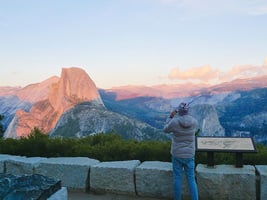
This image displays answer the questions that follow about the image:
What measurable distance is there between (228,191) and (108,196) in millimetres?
2117

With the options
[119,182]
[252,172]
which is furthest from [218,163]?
[119,182]

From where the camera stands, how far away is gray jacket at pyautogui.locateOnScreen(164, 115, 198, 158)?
5.93 metres

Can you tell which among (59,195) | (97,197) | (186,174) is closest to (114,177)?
(97,197)

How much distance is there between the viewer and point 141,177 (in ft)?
21.9

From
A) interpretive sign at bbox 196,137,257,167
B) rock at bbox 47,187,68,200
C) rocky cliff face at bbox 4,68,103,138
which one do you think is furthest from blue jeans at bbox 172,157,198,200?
rocky cliff face at bbox 4,68,103,138

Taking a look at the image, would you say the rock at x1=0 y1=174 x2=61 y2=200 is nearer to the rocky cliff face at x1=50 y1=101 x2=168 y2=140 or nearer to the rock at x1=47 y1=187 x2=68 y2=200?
the rock at x1=47 y1=187 x2=68 y2=200

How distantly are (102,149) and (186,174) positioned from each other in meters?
2.37

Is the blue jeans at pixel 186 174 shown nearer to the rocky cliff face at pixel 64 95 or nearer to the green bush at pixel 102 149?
the green bush at pixel 102 149

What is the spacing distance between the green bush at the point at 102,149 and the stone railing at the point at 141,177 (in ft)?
1.87

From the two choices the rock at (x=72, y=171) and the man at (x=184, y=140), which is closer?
the man at (x=184, y=140)

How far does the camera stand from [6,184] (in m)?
Answer: 3.69

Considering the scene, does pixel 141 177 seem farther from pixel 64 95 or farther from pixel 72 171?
pixel 64 95

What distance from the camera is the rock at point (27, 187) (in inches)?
137

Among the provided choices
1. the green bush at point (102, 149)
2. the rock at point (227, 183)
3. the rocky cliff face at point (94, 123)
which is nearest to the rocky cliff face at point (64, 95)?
the rocky cliff face at point (94, 123)
